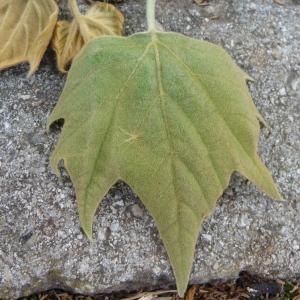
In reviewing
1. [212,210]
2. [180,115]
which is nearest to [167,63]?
[180,115]

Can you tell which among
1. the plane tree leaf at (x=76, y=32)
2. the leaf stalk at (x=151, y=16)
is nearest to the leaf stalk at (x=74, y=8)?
the plane tree leaf at (x=76, y=32)

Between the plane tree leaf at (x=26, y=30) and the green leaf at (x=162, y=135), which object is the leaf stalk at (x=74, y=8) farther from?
the green leaf at (x=162, y=135)

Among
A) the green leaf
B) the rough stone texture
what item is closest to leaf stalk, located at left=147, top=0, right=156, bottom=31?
the green leaf

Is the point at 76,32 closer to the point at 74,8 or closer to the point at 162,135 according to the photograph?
the point at 74,8

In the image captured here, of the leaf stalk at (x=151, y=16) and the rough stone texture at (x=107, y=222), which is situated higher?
the leaf stalk at (x=151, y=16)

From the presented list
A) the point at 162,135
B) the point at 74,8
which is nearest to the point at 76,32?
the point at 74,8

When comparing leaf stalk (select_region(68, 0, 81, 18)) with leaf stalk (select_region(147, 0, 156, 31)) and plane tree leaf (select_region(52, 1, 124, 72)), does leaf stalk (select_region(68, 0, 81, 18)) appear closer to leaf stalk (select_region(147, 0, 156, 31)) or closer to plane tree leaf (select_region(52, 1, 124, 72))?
plane tree leaf (select_region(52, 1, 124, 72))
